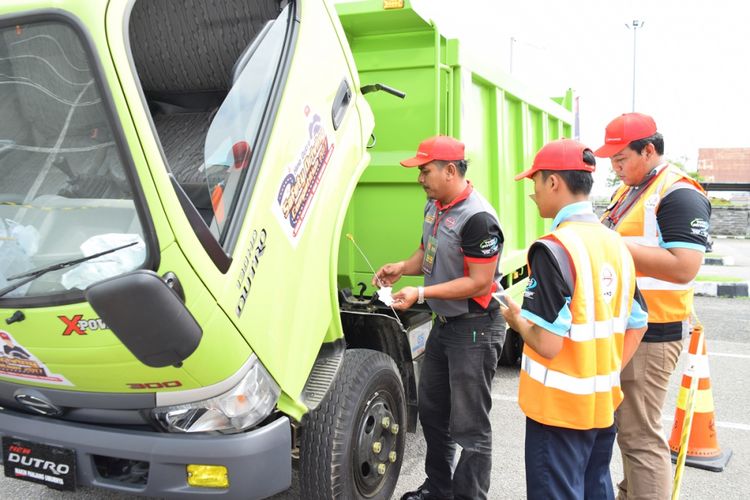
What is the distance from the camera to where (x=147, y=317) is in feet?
6.05

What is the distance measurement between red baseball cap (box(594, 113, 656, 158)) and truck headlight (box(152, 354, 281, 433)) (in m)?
1.83

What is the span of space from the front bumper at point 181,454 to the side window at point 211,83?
2.47ft

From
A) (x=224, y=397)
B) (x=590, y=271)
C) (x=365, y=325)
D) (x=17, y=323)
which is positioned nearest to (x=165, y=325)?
(x=224, y=397)

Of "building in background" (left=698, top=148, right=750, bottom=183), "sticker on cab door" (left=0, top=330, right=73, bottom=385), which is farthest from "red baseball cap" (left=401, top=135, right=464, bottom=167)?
"building in background" (left=698, top=148, right=750, bottom=183)

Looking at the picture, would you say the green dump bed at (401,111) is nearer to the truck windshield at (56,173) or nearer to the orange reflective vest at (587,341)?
the orange reflective vest at (587,341)

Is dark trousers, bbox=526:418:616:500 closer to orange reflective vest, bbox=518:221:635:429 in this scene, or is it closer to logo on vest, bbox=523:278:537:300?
orange reflective vest, bbox=518:221:635:429

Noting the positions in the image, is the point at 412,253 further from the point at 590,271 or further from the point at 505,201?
the point at 590,271

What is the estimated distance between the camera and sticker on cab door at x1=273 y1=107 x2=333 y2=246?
2.42 metres

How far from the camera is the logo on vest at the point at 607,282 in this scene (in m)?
2.15

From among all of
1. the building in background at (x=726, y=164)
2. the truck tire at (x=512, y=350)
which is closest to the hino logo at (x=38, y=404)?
the truck tire at (x=512, y=350)

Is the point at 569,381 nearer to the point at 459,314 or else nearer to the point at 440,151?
the point at 459,314

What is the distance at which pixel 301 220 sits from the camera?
2.54 metres

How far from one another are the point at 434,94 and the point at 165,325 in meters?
2.27

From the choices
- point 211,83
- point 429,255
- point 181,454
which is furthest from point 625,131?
point 181,454
